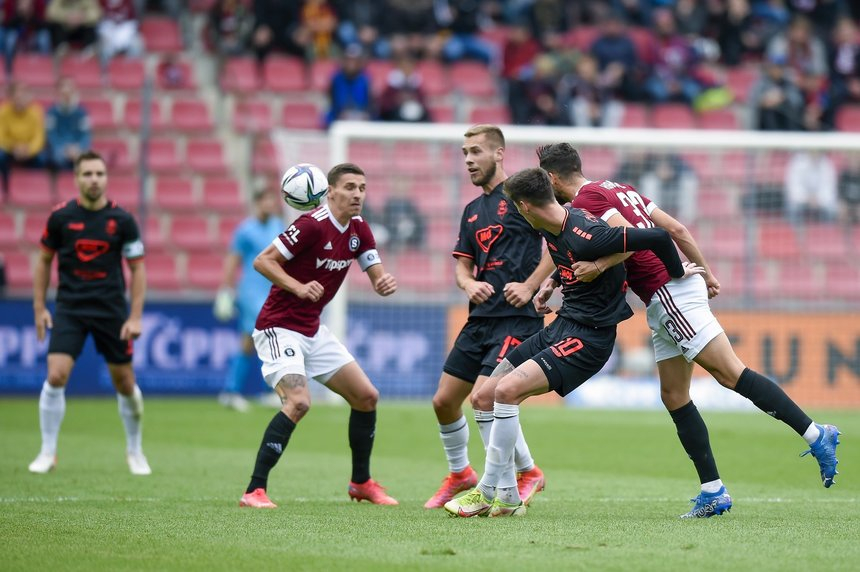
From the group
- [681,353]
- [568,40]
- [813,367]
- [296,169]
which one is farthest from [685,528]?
[568,40]

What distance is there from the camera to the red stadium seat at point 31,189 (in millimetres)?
19828

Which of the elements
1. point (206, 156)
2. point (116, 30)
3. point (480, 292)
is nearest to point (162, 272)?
point (206, 156)

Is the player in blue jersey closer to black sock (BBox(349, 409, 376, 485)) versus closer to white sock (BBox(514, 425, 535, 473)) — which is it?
black sock (BBox(349, 409, 376, 485))

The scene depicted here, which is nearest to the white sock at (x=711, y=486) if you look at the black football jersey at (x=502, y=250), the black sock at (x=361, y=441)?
the black football jersey at (x=502, y=250)

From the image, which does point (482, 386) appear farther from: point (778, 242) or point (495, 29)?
point (495, 29)

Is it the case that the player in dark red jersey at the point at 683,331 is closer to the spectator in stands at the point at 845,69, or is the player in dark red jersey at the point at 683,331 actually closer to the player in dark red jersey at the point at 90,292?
the player in dark red jersey at the point at 90,292

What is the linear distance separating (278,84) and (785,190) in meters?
9.28

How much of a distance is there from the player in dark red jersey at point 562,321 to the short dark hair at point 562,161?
1.39ft

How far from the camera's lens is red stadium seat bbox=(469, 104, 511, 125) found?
21.8m

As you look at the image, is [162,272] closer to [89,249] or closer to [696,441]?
[89,249]

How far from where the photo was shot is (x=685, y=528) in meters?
7.14

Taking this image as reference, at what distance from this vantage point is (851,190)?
17.9 metres

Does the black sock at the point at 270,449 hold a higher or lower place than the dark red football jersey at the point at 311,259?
lower

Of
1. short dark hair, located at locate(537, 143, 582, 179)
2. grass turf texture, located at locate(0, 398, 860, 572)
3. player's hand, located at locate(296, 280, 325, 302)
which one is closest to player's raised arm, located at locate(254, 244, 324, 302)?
player's hand, located at locate(296, 280, 325, 302)
